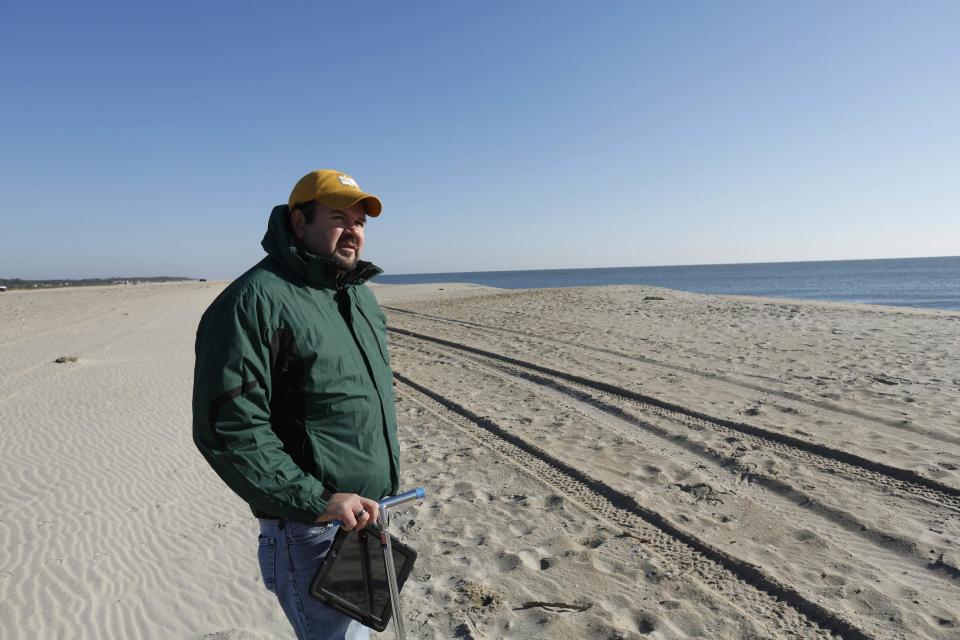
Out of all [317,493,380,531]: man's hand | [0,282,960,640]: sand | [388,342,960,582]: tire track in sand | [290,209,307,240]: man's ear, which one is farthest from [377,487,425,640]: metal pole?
[388,342,960,582]: tire track in sand

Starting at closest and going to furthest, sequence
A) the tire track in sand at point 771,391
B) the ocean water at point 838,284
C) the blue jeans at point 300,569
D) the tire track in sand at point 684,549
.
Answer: the blue jeans at point 300,569 < the tire track in sand at point 684,549 < the tire track in sand at point 771,391 < the ocean water at point 838,284

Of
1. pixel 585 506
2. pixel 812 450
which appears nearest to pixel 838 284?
pixel 812 450

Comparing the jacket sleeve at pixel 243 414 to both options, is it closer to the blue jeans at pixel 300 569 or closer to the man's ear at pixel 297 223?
the blue jeans at pixel 300 569

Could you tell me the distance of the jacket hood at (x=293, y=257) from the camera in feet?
5.85

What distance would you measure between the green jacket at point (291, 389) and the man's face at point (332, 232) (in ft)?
0.16

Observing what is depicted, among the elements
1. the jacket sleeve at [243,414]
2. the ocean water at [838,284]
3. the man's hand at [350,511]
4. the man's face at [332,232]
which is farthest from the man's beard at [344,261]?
the ocean water at [838,284]

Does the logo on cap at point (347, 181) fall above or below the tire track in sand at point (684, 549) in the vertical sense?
above

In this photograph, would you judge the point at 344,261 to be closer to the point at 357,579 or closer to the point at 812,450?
the point at 357,579

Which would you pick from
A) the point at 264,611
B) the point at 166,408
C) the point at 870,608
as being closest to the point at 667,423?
the point at 870,608

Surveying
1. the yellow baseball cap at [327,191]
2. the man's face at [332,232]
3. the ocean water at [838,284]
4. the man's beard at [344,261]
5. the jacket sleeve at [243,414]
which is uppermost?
the yellow baseball cap at [327,191]

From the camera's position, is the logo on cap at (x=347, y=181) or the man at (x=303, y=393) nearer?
the man at (x=303, y=393)

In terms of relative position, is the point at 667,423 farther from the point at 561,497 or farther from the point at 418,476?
the point at 418,476

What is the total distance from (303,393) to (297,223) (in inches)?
23.1

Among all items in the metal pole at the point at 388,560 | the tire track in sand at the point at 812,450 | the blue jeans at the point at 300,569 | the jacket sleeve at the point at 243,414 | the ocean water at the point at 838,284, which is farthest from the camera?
the ocean water at the point at 838,284
